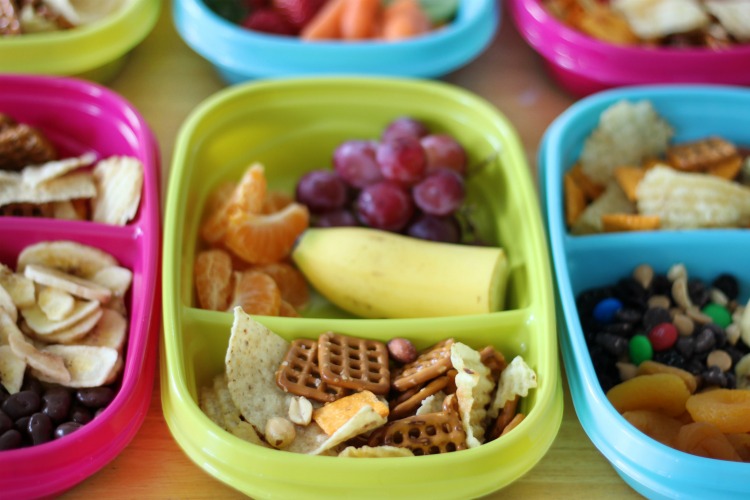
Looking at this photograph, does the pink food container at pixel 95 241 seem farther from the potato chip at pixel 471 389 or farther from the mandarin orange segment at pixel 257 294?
the potato chip at pixel 471 389

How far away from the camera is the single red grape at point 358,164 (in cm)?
127

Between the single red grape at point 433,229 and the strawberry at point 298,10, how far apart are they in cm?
55

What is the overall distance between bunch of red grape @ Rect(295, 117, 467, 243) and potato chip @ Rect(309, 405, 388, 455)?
389 millimetres

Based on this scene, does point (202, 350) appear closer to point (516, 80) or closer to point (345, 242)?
point (345, 242)

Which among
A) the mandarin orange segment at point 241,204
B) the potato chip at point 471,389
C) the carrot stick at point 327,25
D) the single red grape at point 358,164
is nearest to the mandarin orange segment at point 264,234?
the mandarin orange segment at point 241,204

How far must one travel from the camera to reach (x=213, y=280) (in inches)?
44.8

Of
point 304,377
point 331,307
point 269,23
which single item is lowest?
point 331,307

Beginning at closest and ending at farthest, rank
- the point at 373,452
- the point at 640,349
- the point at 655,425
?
the point at 373,452
the point at 655,425
the point at 640,349

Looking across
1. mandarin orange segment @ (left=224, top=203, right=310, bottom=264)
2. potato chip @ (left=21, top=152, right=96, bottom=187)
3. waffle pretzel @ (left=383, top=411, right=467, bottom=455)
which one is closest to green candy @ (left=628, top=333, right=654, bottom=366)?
waffle pretzel @ (left=383, top=411, right=467, bottom=455)

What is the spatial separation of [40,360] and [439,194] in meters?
0.62

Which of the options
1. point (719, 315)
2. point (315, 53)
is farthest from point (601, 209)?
point (315, 53)

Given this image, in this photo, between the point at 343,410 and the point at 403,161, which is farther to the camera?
the point at 403,161

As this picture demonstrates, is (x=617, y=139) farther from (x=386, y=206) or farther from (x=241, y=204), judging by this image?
(x=241, y=204)

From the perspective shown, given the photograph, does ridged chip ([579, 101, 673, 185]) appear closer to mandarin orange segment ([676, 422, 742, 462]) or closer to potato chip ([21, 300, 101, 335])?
mandarin orange segment ([676, 422, 742, 462])
